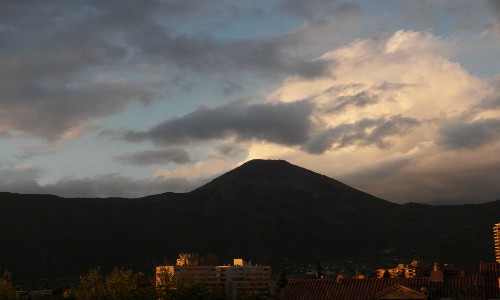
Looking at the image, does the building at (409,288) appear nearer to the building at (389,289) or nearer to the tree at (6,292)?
the building at (389,289)

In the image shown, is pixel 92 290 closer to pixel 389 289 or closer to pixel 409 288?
pixel 389 289

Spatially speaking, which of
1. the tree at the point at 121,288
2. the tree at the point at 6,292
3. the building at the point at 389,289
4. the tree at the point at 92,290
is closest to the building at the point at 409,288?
the building at the point at 389,289

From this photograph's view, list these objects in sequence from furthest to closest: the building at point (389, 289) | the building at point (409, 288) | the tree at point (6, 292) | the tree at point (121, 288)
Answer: the tree at point (6, 292) < the tree at point (121, 288) < the building at point (409, 288) < the building at point (389, 289)

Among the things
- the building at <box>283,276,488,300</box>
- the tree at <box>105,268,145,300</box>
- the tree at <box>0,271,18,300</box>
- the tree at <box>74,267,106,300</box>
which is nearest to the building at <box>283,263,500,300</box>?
the building at <box>283,276,488,300</box>

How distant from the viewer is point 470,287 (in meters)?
80.4

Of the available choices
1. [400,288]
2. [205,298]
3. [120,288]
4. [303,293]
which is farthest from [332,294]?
[120,288]

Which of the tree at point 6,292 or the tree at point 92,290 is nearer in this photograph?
the tree at point 92,290

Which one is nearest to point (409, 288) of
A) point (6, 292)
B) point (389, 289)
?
point (389, 289)

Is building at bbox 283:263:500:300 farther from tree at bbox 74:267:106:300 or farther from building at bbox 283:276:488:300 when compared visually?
tree at bbox 74:267:106:300

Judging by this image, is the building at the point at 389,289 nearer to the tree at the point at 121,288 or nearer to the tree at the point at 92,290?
the tree at the point at 121,288

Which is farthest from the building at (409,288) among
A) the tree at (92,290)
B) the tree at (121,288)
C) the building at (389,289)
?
the tree at (92,290)

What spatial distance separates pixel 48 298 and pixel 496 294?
72539 mm

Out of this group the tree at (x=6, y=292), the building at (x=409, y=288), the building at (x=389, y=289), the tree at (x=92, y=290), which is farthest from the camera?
the tree at (x=6, y=292)

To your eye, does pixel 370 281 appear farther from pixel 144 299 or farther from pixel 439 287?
pixel 144 299
